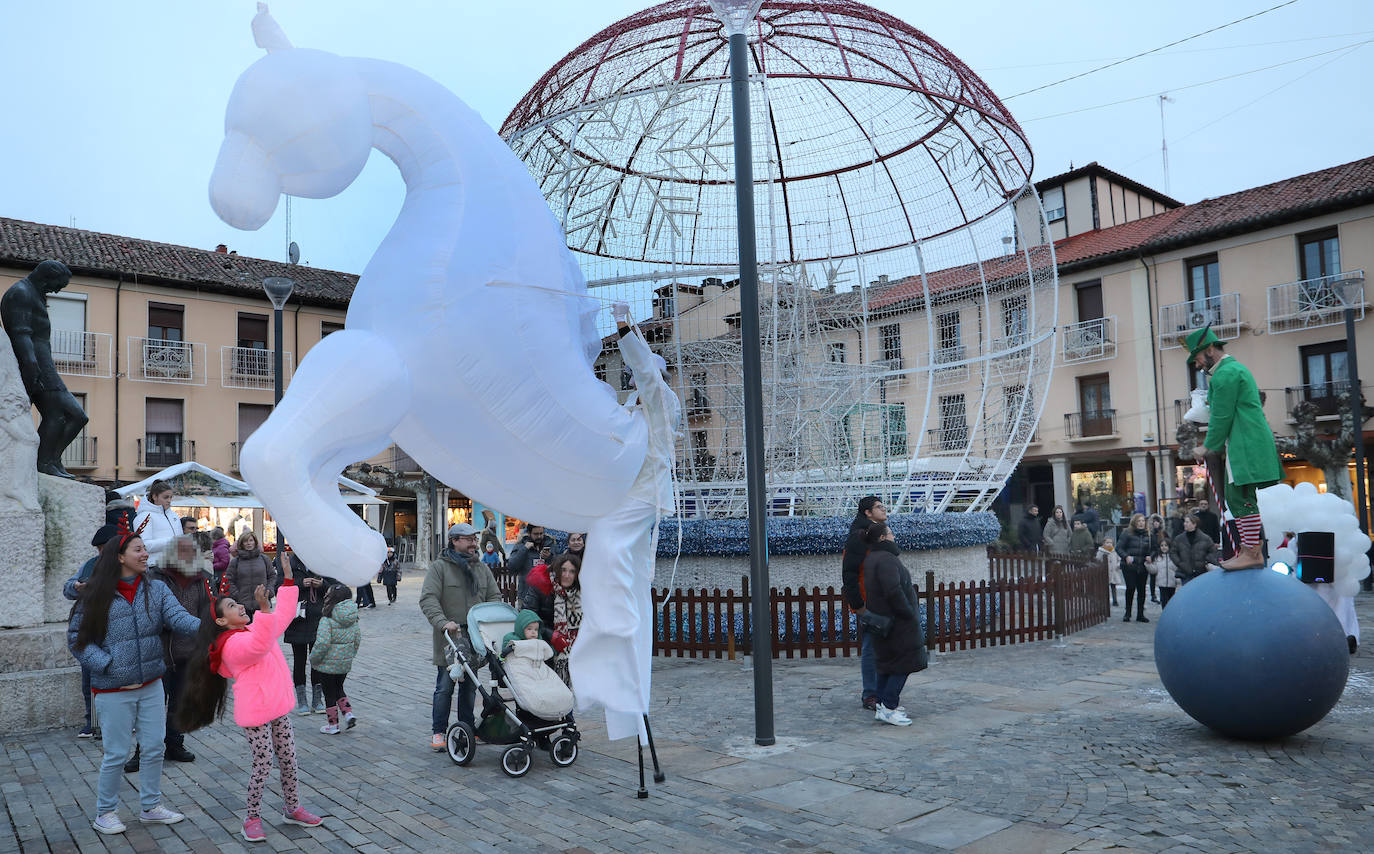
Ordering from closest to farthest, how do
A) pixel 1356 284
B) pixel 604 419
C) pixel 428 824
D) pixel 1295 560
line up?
pixel 604 419 → pixel 428 824 → pixel 1295 560 → pixel 1356 284

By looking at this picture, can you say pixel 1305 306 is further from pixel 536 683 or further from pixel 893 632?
pixel 536 683

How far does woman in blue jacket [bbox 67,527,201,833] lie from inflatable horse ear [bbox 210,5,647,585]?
2.15m

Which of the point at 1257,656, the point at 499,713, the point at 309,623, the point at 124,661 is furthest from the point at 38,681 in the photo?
the point at 1257,656

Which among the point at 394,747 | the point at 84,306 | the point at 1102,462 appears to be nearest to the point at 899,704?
the point at 394,747

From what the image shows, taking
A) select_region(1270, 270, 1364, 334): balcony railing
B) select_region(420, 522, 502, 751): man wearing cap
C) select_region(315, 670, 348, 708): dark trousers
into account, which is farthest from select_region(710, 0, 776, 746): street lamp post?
select_region(1270, 270, 1364, 334): balcony railing

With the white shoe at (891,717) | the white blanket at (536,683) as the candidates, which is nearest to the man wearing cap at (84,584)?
the white blanket at (536,683)

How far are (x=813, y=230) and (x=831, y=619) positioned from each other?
17.6 ft

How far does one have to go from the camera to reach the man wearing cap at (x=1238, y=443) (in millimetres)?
5863

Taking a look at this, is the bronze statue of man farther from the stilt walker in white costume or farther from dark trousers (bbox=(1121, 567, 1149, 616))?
dark trousers (bbox=(1121, 567, 1149, 616))

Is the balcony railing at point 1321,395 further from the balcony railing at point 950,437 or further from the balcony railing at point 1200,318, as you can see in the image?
the balcony railing at point 950,437

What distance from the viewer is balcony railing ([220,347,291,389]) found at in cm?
2852

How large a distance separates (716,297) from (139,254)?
24.3 m

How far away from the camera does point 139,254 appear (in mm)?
28062

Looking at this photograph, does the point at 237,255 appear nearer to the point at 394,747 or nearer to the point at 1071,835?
the point at 394,747
